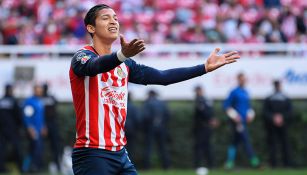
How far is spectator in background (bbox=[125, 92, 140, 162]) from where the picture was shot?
1862cm

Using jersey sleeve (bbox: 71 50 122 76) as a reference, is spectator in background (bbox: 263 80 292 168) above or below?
below

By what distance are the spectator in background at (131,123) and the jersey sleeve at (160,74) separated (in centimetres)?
1079

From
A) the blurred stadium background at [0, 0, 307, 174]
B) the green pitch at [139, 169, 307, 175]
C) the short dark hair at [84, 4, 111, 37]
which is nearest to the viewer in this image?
the short dark hair at [84, 4, 111, 37]

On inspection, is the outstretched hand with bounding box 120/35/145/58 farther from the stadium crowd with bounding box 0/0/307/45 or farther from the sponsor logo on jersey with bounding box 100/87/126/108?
the stadium crowd with bounding box 0/0/307/45

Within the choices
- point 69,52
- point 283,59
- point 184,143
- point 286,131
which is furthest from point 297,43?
point 69,52

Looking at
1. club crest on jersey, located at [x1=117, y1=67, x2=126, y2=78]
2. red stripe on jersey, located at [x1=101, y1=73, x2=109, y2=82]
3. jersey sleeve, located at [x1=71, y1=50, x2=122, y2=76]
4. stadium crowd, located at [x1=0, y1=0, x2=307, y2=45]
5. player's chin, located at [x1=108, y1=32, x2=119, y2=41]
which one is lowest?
red stripe on jersey, located at [x1=101, y1=73, x2=109, y2=82]

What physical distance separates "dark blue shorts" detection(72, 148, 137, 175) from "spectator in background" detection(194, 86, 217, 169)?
11570 millimetres

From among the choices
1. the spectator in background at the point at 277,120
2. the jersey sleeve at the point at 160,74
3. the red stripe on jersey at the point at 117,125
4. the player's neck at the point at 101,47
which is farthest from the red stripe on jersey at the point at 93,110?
the spectator in background at the point at 277,120

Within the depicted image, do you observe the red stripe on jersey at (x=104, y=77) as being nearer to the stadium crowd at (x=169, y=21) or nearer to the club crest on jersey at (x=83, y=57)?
the club crest on jersey at (x=83, y=57)

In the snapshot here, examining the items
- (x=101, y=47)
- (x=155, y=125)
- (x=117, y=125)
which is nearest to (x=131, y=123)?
(x=155, y=125)

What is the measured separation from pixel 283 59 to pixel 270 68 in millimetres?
397

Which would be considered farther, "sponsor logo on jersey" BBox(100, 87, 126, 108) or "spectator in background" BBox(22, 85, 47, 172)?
"spectator in background" BBox(22, 85, 47, 172)

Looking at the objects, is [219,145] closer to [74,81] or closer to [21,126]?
[21,126]

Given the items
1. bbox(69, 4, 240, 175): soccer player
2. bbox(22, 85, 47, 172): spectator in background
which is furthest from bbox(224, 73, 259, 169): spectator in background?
bbox(69, 4, 240, 175): soccer player
